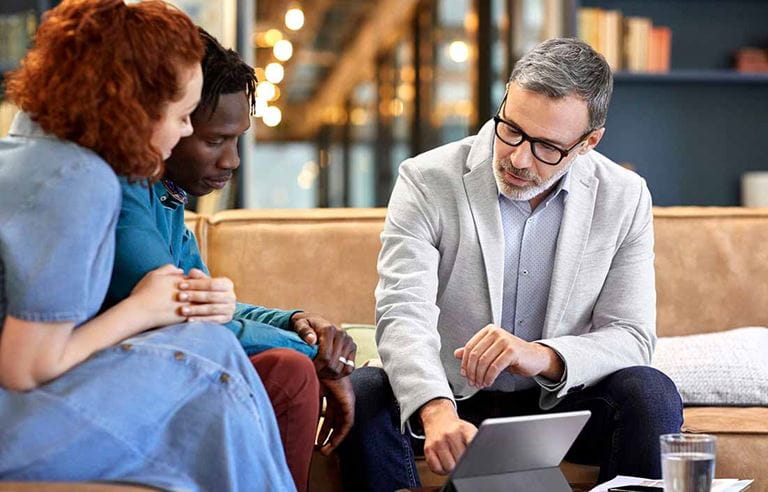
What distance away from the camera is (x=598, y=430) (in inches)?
86.1

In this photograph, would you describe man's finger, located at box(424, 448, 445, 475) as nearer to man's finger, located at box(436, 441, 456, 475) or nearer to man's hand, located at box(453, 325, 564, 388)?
man's finger, located at box(436, 441, 456, 475)

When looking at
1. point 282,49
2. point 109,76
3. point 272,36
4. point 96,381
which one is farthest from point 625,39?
point 282,49

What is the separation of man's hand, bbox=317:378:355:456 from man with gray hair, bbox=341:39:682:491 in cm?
8

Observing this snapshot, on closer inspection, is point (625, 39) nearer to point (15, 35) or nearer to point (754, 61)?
point (754, 61)

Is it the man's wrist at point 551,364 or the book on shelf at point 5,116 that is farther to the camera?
the book on shelf at point 5,116

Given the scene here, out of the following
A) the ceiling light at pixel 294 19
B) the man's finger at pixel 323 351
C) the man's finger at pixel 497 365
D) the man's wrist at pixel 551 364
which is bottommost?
the man's wrist at pixel 551 364

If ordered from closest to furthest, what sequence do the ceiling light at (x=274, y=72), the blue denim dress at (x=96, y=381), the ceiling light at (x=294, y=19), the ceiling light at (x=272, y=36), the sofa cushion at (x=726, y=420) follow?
the blue denim dress at (x=96, y=381), the sofa cushion at (x=726, y=420), the ceiling light at (x=294, y=19), the ceiling light at (x=272, y=36), the ceiling light at (x=274, y=72)

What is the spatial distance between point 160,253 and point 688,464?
0.76 metres

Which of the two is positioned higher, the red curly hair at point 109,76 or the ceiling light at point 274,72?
the red curly hair at point 109,76

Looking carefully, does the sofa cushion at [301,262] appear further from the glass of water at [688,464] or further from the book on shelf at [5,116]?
the book on shelf at [5,116]

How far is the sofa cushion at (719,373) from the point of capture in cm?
252

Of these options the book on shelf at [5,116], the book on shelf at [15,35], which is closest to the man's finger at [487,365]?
the book on shelf at [5,116]

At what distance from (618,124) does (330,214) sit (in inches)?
87.2

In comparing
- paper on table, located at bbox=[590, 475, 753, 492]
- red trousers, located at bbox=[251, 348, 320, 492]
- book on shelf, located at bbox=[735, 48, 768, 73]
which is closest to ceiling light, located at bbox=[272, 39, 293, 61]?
book on shelf, located at bbox=[735, 48, 768, 73]
